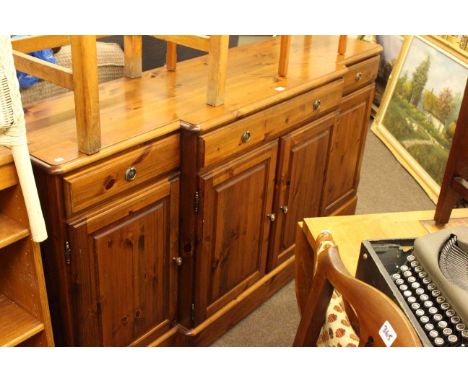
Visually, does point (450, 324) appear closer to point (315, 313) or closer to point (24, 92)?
point (315, 313)

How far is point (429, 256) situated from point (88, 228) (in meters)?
0.94

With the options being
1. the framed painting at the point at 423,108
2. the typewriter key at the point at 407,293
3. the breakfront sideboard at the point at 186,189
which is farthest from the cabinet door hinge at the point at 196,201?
the framed painting at the point at 423,108

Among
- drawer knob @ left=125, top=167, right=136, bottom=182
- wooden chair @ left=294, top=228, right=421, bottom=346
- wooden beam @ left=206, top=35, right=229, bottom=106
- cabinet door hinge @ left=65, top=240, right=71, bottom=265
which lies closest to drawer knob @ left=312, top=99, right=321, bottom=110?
wooden beam @ left=206, top=35, right=229, bottom=106

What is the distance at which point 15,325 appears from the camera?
1619mm

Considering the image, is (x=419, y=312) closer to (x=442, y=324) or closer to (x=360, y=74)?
(x=442, y=324)

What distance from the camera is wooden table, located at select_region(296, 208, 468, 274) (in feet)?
5.34

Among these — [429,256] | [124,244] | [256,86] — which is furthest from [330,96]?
[429,256]

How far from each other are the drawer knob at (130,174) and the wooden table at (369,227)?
1.76 ft

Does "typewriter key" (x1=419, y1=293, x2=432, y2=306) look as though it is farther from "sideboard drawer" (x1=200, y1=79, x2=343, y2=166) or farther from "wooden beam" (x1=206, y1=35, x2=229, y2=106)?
"wooden beam" (x1=206, y1=35, x2=229, y2=106)

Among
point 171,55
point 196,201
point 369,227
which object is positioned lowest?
point 196,201

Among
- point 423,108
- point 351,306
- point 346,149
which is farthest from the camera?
point 423,108

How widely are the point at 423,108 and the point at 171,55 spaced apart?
2.52 metres

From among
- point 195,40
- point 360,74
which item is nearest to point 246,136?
point 195,40
